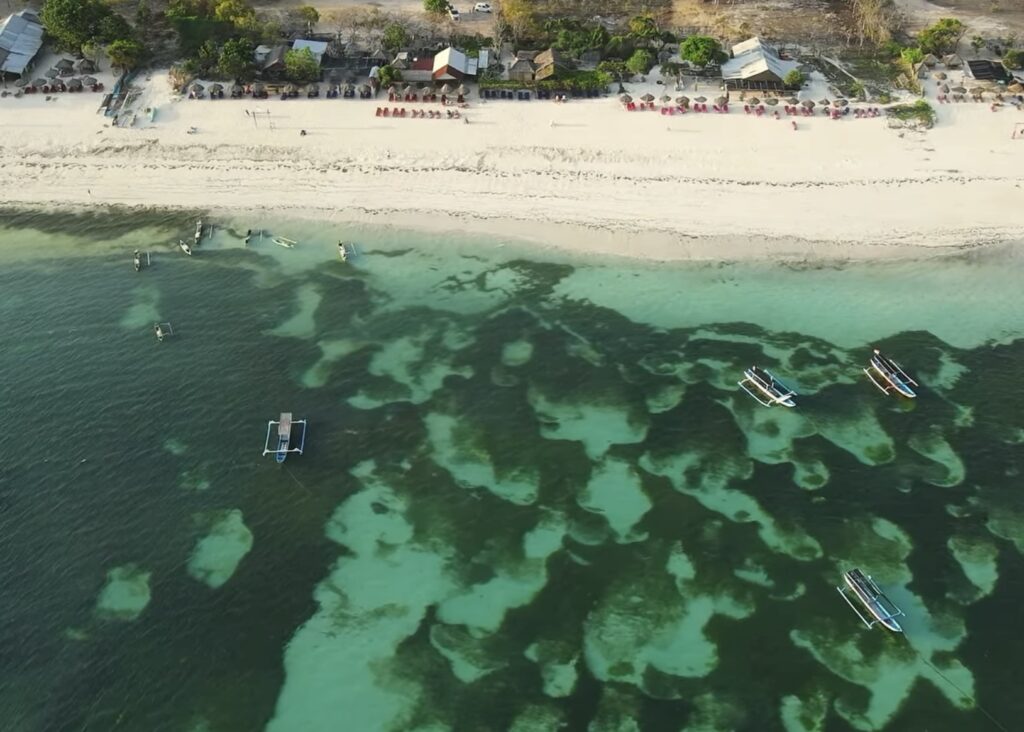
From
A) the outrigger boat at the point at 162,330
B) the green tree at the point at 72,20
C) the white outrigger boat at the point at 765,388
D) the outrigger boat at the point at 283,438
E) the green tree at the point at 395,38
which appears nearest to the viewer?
the outrigger boat at the point at 283,438

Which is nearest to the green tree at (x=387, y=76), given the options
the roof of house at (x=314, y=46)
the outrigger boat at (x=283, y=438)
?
the roof of house at (x=314, y=46)

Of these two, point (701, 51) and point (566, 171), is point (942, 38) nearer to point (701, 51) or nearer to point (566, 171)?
point (701, 51)

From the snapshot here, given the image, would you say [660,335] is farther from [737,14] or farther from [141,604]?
[737,14]

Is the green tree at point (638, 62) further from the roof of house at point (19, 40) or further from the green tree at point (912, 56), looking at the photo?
the roof of house at point (19, 40)

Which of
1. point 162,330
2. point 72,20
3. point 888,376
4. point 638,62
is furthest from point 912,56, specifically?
point 72,20

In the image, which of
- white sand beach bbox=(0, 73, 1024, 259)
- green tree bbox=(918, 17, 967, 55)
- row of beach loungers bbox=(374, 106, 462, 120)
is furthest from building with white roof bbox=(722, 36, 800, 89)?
row of beach loungers bbox=(374, 106, 462, 120)

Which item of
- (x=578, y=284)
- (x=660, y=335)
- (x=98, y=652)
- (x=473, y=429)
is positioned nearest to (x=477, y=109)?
(x=578, y=284)
